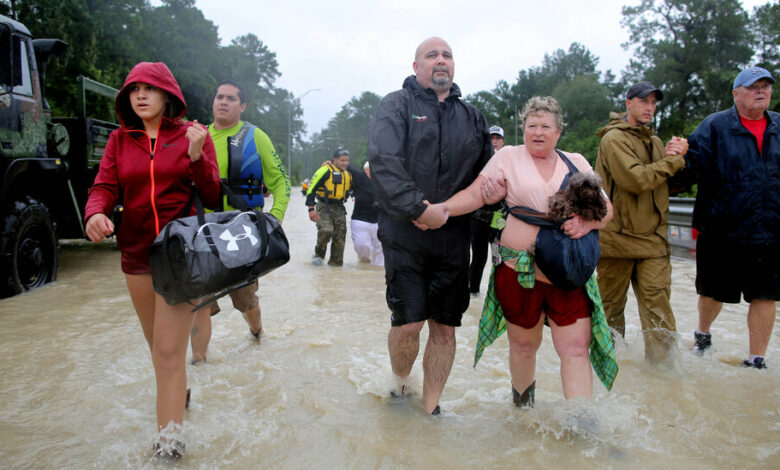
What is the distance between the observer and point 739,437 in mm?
3223

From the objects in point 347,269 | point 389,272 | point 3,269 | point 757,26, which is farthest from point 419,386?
point 757,26

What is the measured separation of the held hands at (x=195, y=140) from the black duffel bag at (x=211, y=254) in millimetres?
234

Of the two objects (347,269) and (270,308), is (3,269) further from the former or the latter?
(347,269)

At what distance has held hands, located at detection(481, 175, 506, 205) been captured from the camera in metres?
3.24

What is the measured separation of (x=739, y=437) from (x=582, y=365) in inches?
38.9

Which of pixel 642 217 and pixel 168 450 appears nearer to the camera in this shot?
pixel 168 450

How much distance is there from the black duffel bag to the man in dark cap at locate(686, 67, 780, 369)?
3.35 m

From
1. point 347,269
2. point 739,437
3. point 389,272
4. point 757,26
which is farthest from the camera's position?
point 757,26

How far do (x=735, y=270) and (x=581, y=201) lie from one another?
7.20 ft

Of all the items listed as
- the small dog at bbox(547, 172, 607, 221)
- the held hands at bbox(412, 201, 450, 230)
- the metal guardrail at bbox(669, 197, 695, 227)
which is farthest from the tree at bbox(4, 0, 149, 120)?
the small dog at bbox(547, 172, 607, 221)

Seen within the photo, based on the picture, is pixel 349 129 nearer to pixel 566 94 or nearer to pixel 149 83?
pixel 566 94

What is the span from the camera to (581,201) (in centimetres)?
304

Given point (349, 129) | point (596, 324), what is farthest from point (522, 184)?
point (349, 129)

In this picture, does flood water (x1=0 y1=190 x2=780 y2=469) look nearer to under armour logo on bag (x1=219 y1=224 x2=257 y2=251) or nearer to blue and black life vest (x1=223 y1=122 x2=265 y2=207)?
under armour logo on bag (x1=219 y1=224 x2=257 y2=251)
